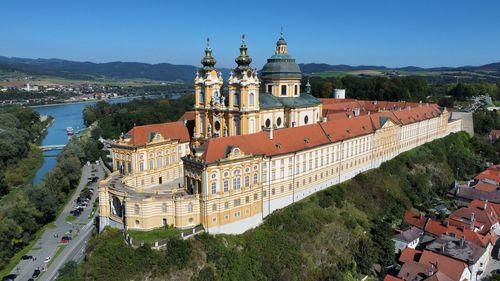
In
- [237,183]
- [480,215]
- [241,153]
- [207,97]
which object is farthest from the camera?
[207,97]

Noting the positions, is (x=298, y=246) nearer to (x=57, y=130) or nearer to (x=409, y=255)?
(x=409, y=255)

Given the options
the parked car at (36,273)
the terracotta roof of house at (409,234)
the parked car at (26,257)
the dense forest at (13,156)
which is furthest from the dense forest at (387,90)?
the parked car at (36,273)

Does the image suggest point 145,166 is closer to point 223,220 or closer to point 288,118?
point 223,220

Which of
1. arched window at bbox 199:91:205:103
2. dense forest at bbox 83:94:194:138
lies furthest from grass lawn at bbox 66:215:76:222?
dense forest at bbox 83:94:194:138

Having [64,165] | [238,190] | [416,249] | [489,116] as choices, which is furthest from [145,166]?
[489,116]

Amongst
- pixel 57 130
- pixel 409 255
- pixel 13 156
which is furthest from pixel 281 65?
pixel 57 130
